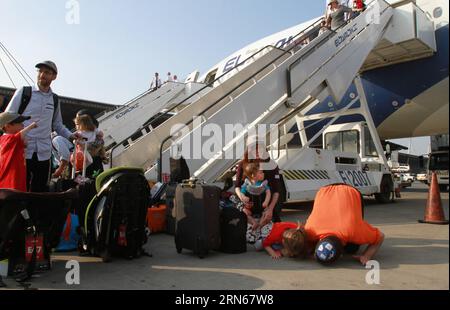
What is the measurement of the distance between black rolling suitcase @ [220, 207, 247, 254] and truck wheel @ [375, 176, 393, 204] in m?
6.73

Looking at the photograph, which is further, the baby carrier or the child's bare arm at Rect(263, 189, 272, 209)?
the child's bare arm at Rect(263, 189, 272, 209)

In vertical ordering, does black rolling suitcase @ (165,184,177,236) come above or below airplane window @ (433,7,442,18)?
below

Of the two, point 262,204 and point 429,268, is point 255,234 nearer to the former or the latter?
point 262,204

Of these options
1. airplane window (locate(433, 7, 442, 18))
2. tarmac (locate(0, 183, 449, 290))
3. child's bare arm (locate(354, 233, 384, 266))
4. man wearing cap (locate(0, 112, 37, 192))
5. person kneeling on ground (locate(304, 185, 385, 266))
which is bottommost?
tarmac (locate(0, 183, 449, 290))

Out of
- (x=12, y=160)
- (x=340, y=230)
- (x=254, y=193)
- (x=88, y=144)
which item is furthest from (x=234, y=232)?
(x=12, y=160)

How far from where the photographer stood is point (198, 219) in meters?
4.15

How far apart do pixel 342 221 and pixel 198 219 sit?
1.50 meters

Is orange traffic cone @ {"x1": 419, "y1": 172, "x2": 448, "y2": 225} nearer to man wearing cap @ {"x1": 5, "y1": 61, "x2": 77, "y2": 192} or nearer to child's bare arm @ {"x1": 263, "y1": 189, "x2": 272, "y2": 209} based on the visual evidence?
child's bare arm @ {"x1": 263, "y1": 189, "x2": 272, "y2": 209}

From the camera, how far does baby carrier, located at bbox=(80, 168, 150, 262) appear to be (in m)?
3.78

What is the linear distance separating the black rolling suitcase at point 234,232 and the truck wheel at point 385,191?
265 inches

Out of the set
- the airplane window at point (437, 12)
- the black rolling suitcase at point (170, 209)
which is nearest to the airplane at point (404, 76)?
the airplane window at point (437, 12)

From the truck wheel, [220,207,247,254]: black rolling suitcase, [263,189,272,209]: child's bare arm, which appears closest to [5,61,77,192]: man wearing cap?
[220,207,247,254]: black rolling suitcase
